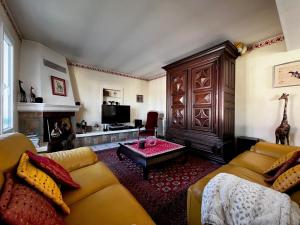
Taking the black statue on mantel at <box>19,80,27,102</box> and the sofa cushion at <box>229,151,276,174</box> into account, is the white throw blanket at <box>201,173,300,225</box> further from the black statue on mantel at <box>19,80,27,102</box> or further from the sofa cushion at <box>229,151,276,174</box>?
the black statue on mantel at <box>19,80,27,102</box>

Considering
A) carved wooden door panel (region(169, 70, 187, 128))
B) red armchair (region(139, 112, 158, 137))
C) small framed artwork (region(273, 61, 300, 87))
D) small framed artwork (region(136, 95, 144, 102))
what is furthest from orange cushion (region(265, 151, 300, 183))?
small framed artwork (region(136, 95, 144, 102))

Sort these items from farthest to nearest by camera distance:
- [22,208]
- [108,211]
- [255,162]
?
1. [255,162]
2. [108,211]
3. [22,208]

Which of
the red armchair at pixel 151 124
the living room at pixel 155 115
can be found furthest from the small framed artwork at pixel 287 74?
the red armchair at pixel 151 124

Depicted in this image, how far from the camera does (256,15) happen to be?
2.01 m

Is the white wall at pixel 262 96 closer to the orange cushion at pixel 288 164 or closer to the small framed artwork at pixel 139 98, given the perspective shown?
the orange cushion at pixel 288 164

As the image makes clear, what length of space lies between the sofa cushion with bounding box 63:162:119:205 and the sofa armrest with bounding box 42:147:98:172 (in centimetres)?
8

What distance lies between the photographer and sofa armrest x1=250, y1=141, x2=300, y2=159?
1673 millimetres

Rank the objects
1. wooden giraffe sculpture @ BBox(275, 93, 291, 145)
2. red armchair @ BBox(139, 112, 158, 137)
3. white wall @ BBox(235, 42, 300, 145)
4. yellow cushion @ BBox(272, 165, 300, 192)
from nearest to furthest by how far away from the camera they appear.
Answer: yellow cushion @ BBox(272, 165, 300, 192) < wooden giraffe sculpture @ BBox(275, 93, 291, 145) < white wall @ BBox(235, 42, 300, 145) < red armchair @ BBox(139, 112, 158, 137)

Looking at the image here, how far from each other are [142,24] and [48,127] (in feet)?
9.48

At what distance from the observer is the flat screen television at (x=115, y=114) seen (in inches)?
174

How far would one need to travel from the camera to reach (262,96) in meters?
2.78

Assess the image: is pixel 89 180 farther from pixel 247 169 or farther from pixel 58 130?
pixel 58 130

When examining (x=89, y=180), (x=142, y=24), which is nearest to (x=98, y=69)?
(x=142, y=24)

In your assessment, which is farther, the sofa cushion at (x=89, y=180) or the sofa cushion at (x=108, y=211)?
the sofa cushion at (x=89, y=180)
